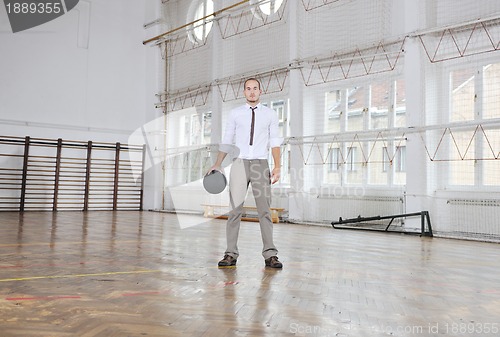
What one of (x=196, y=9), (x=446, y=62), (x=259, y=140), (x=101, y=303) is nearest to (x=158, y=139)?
(x=196, y=9)

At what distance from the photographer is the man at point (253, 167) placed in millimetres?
3439

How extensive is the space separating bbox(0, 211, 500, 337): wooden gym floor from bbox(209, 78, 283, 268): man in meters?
0.21

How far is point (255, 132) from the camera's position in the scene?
138 inches

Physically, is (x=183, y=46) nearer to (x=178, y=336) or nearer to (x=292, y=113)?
(x=292, y=113)

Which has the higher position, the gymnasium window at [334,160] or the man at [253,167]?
the gymnasium window at [334,160]

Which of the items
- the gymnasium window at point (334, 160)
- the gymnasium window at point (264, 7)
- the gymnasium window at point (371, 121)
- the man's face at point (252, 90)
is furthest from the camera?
the gymnasium window at point (264, 7)

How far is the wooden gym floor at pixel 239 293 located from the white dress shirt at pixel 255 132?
0.87 meters

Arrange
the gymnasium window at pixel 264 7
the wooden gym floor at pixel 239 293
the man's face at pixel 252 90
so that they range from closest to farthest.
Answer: the wooden gym floor at pixel 239 293, the man's face at pixel 252 90, the gymnasium window at pixel 264 7

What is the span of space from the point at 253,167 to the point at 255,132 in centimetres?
27

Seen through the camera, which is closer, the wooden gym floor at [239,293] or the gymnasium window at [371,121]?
the wooden gym floor at [239,293]

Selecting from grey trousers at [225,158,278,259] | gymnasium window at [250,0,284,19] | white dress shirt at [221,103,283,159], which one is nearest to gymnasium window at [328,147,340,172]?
gymnasium window at [250,0,284,19]

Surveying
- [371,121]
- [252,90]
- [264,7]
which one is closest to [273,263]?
[252,90]

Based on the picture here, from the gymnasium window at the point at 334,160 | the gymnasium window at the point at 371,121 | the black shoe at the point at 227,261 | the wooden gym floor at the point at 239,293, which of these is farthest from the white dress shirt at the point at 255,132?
the gymnasium window at the point at 334,160

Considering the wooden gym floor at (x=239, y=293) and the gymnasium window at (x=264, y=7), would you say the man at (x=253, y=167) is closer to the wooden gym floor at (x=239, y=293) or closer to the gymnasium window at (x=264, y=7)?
the wooden gym floor at (x=239, y=293)
